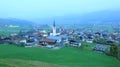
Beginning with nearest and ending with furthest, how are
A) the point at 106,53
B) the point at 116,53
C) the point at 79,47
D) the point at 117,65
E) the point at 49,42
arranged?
1. the point at 117,65
2. the point at 116,53
3. the point at 106,53
4. the point at 79,47
5. the point at 49,42

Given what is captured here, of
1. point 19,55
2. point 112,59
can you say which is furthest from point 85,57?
point 19,55

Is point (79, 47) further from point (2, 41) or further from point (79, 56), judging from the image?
point (2, 41)

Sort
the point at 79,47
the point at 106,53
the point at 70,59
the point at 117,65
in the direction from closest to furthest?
the point at 117,65 → the point at 70,59 → the point at 106,53 → the point at 79,47

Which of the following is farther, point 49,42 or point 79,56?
point 49,42

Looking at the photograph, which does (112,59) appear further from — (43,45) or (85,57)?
(43,45)

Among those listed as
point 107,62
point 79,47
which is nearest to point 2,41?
point 79,47

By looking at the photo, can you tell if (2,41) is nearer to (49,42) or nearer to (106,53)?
(49,42)

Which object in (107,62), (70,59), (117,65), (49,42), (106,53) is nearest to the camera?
(117,65)

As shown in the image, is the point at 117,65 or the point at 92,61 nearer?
the point at 117,65

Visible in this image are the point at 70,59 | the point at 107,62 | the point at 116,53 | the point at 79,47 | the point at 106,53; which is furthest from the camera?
the point at 79,47
